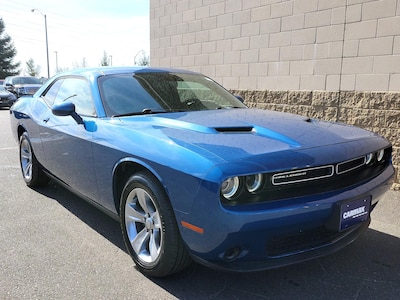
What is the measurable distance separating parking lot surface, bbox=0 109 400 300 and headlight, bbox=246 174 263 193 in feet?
2.55

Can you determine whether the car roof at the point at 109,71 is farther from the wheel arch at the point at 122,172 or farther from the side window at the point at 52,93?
the wheel arch at the point at 122,172

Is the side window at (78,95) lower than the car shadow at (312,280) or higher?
higher

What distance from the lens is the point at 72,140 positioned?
353cm

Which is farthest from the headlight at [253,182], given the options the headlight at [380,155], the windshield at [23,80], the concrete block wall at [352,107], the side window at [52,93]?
the windshield at [23,80]

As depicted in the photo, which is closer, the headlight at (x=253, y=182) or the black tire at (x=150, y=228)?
the headlight at (x=253, y=182)

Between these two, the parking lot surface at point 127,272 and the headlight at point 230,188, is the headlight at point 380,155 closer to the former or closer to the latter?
the parking lot surface at point 127,272

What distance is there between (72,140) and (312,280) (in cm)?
236

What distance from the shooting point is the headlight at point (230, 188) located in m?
2.19

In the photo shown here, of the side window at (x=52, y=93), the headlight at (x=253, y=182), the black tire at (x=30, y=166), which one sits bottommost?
the black tire at (x=30, y=166)

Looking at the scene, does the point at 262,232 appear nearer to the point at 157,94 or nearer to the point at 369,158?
the point at 369,158

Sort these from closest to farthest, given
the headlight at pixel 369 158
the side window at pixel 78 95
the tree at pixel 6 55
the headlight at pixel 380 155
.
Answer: the headlight at pixel 369 158
the headlight at pixel 380 155
the side window at pixel 78 95
the tree at pixel 6 55

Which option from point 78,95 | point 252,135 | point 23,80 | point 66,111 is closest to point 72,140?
point 66,111

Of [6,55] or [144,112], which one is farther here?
[6,55]

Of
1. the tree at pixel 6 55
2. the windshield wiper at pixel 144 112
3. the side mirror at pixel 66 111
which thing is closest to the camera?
the windshield wiper at pixel 144 112
